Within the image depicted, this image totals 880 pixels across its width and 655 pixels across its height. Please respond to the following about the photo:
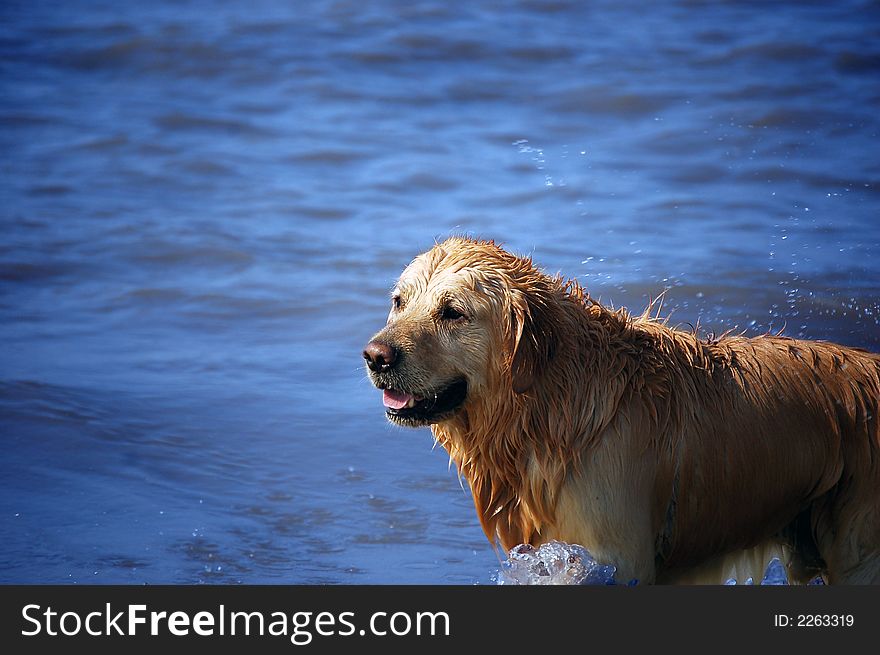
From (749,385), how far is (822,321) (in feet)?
16.5

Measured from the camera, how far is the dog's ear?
4992 millimetres

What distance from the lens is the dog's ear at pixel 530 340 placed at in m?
4.99

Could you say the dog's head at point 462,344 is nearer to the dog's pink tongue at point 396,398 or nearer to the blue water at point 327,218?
the dog's pink tongue at point 396,398

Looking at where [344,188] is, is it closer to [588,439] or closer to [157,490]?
[157,490]

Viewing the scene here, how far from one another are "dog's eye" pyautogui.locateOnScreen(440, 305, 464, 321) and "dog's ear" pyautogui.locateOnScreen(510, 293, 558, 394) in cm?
22

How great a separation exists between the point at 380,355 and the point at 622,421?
1026 mm

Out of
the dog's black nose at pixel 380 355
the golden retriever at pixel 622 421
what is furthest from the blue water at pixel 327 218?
the dog's black nose at pixel 380 355

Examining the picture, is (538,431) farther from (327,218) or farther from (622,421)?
(327,218)

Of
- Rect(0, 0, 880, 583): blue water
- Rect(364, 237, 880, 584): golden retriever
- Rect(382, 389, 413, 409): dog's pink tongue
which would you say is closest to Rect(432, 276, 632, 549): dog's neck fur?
Rect(364, 237, 880, 584): golden retriever

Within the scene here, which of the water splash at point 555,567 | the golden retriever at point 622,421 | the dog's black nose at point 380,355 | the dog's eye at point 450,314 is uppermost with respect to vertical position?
the dog's eye at point 450,314

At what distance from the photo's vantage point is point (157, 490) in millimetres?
7523

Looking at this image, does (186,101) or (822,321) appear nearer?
(822,321)

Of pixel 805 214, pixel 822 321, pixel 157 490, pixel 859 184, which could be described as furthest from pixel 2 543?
pixel 859 184

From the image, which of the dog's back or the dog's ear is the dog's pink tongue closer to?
the dog's ear
